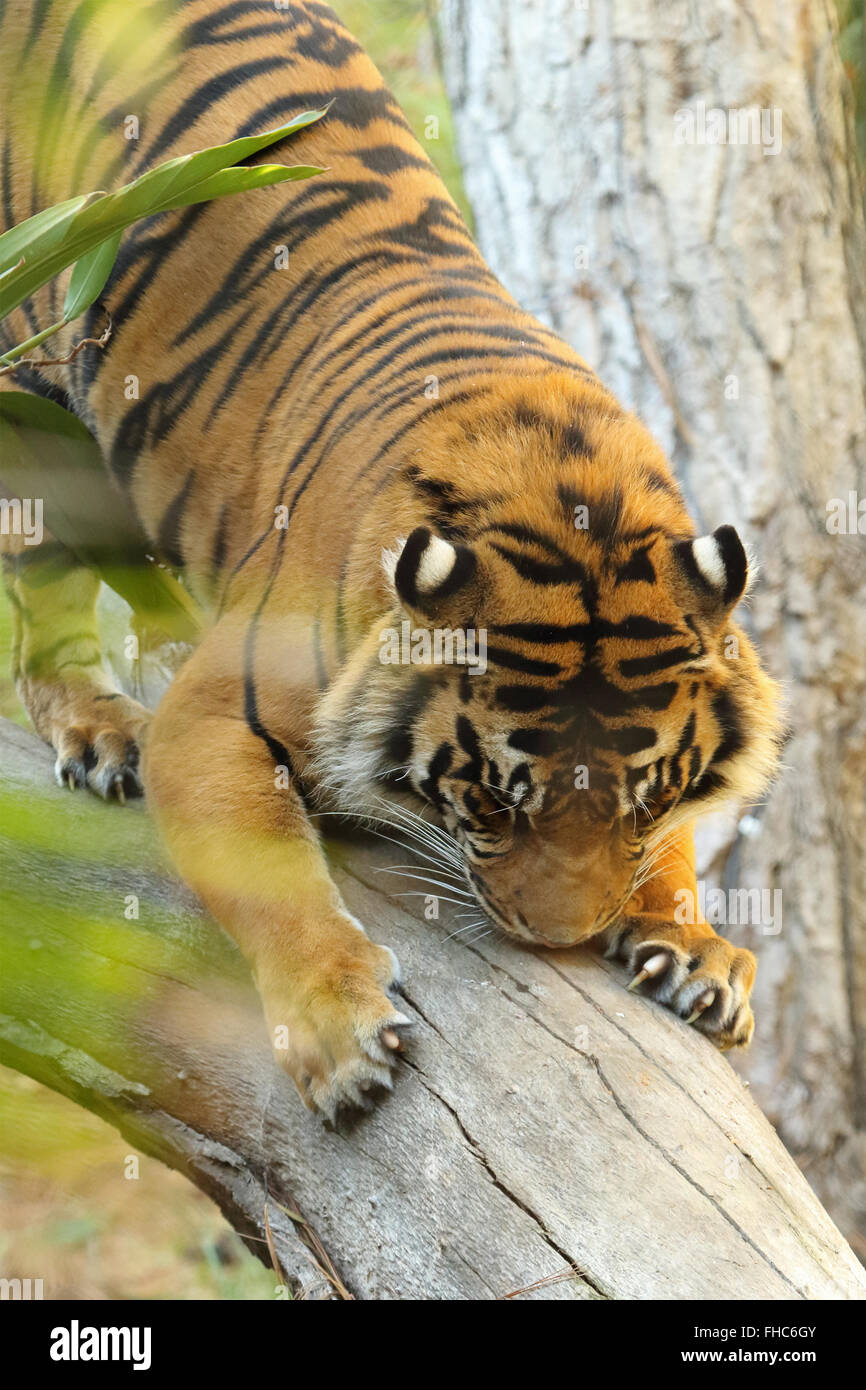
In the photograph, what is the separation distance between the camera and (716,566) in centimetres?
177

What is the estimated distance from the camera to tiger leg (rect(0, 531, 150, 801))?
243 centimetres

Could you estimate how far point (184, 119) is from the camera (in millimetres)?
2557

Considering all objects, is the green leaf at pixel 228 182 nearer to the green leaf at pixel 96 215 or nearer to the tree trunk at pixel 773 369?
the green leaf at pixel 96 215

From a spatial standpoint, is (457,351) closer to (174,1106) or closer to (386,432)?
(386,432)

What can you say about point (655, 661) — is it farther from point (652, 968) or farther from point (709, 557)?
point (652, 968)

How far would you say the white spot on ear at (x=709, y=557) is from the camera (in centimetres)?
177

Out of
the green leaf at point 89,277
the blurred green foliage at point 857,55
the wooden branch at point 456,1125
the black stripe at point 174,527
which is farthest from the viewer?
the blurred green foliage at point 857,55

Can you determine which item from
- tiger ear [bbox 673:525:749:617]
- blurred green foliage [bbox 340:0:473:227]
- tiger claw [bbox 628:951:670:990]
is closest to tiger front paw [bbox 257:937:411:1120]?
tiger claw [bbox 628:951:670:990]

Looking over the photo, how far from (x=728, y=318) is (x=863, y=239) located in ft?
1.69

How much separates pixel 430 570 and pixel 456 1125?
0.77m

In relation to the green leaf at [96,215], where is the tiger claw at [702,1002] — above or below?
below

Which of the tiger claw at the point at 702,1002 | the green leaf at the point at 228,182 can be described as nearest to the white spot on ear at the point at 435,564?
the green leaf at the point at 228,182

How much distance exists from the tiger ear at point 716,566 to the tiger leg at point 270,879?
689mm
